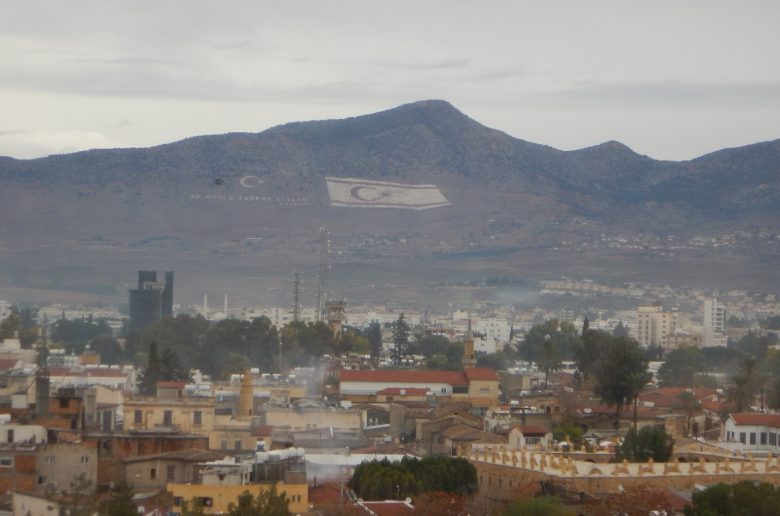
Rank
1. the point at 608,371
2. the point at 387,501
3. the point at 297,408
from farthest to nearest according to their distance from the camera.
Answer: the point at 608,371, the point at 297,408, the point at 387,501

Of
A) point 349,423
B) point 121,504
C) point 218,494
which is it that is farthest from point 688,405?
point 121,504

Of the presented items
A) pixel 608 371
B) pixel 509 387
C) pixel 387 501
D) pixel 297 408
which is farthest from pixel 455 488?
pixel 509 387

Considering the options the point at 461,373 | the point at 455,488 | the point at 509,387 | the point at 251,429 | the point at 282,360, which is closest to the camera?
the point at 455,488

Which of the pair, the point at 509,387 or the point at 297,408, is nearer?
the point at 297,408

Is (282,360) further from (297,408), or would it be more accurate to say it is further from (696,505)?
(696,505)

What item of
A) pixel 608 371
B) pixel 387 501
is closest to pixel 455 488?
pixel 387 501

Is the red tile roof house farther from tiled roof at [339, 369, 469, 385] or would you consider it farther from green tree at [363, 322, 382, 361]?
green tree at [363, 322, 382, 361]

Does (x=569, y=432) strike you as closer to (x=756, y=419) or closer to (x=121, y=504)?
(x=756, y=419)

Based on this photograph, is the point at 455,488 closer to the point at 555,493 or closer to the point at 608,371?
the point at 555,493
